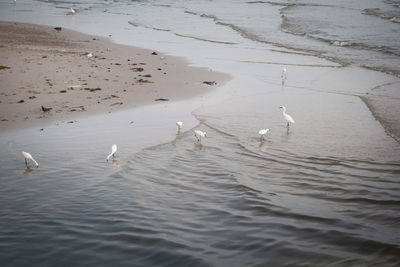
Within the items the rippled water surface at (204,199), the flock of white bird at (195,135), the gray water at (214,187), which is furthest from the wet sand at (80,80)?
the flock of white bird at (195,135)

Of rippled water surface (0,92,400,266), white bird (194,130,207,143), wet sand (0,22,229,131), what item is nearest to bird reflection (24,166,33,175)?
rippled water surface (0,92,400,266)

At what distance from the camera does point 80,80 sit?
11672 millimetres

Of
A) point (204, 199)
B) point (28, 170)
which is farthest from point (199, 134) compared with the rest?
point (28, 170)

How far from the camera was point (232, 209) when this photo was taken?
5078 millimetres

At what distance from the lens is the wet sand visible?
924 cm

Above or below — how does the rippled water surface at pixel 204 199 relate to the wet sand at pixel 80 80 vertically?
below

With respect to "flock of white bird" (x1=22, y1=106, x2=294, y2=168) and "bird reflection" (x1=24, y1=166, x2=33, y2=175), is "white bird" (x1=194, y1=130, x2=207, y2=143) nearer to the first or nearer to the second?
"flock of white bird" (x1=22, y1=106, x2=294, y2=168)

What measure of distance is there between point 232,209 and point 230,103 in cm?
593

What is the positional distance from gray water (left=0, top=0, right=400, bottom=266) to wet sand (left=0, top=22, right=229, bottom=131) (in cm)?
75

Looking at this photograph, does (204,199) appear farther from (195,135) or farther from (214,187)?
(195,135)

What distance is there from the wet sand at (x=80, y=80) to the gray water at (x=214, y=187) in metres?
0.75

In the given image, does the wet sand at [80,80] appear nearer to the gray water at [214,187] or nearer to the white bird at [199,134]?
the gray water at [214,187]

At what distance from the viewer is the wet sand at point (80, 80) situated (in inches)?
364

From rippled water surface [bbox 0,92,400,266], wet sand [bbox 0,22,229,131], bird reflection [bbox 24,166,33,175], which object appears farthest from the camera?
wet sand [bbox 0,22,229,131]
